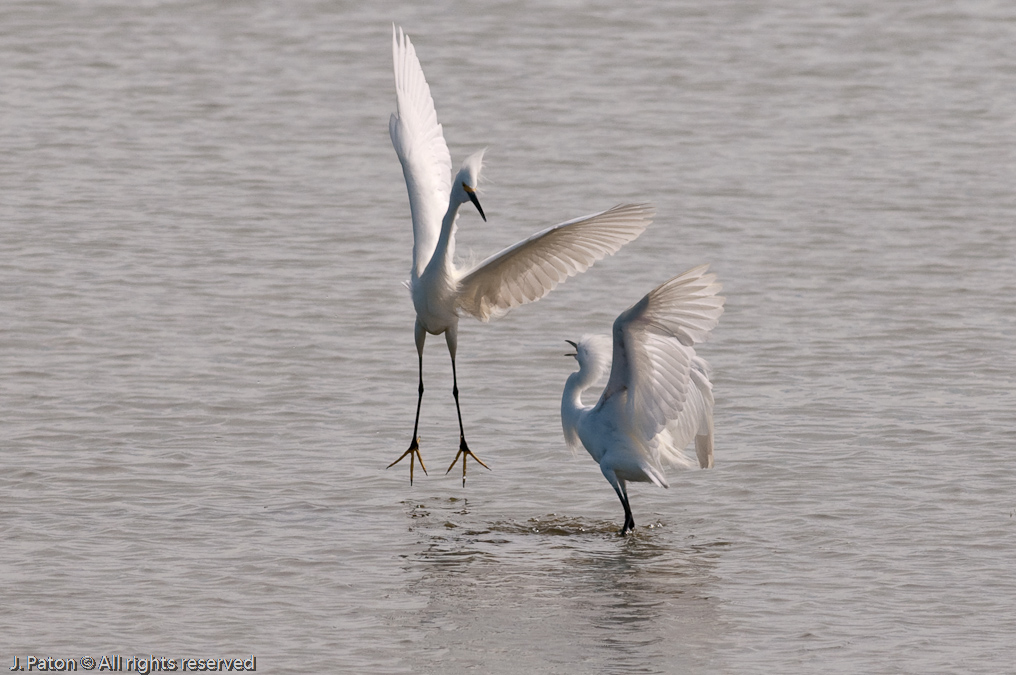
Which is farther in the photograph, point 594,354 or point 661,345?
point 594,354

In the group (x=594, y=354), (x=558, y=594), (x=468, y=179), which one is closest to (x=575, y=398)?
(x=594, y=354)

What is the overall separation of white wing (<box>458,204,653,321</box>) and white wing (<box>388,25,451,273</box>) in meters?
0.52

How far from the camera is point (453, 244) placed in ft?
29.2

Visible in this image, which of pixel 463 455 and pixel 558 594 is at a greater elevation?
pixel 558 594

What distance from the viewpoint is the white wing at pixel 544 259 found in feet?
25.5

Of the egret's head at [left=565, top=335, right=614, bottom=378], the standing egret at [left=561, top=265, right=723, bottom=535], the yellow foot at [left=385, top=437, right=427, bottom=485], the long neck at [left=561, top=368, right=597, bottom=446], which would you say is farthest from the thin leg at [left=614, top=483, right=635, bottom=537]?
the yellow foot at [left=385, top=437, right=427, bottom=485]

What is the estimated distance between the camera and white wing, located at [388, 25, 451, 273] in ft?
30.5

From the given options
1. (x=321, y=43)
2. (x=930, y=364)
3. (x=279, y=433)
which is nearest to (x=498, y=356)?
(x=279, y=433)

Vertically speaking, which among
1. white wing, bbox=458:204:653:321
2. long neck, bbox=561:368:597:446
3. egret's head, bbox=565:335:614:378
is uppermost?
white wing, bbox=458:204:653:321

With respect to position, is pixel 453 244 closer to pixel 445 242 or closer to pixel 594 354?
pixel 445 242

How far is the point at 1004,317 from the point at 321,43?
1052 centimetres

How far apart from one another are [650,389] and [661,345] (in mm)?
299

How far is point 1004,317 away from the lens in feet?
37.6

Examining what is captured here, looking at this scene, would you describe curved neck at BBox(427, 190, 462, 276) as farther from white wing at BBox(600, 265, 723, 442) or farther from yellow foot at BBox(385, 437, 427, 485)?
white wing at BBox(600, 265, 723, 442)
